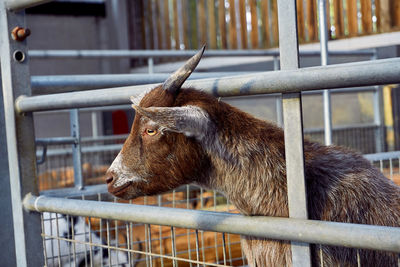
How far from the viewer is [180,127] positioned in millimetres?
1761

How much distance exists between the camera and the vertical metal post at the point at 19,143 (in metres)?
2.11

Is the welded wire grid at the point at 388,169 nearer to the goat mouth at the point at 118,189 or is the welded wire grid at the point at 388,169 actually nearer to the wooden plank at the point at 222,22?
the goat mouth at the point at 118,189

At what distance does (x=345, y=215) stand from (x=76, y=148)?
2.02 metres

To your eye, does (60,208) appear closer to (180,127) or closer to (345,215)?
(180,127)

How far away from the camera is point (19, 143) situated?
2.12 meters

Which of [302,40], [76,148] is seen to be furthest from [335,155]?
[302,40]

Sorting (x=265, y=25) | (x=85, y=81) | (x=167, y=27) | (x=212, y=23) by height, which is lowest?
(x=85, y=81)

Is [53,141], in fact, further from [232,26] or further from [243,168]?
[232,26]

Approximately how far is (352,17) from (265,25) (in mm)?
2125

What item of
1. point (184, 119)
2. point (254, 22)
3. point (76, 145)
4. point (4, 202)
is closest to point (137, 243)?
point (76, 145)

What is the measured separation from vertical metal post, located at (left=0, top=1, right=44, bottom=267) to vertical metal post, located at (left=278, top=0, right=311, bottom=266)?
3.70 ft

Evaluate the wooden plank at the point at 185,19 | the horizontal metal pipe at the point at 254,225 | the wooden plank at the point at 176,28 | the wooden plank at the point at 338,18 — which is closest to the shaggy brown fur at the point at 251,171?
the horizontal metal pipe at the point at 254,225

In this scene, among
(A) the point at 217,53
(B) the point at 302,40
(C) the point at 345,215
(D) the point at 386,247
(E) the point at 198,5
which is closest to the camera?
(D) the point at 386,247

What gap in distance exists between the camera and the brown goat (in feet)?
5.68
